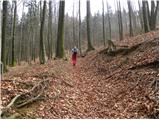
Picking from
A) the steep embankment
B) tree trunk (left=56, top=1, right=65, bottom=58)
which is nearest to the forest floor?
the steep embankment

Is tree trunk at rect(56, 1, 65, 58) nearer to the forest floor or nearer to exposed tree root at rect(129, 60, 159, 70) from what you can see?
the forest floor

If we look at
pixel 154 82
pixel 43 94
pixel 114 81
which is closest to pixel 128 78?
pixel 114 81

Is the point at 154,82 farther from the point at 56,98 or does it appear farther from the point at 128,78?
the point at 56,98

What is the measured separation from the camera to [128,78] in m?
11.7

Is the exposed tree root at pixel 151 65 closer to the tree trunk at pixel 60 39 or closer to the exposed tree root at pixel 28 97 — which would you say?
the exposed tree root at pixel 28 97

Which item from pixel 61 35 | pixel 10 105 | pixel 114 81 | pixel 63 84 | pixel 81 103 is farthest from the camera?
pixel 61 35

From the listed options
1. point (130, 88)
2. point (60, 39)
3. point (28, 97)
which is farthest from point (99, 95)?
point (60, 39)

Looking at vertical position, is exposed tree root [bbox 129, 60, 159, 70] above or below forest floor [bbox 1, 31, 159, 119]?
above

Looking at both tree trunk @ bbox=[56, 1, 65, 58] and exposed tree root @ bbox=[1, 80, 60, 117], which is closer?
exposed tree root @ bbox=[1, 80, 60, 117]

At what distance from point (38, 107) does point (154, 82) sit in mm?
4020

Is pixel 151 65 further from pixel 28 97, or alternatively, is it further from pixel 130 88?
pixel 28 97

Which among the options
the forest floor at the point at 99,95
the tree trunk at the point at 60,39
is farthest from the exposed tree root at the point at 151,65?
the tree trunk at the point at 60,39

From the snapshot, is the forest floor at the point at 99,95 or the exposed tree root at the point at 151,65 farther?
the exposed tree root at the point at 151,65

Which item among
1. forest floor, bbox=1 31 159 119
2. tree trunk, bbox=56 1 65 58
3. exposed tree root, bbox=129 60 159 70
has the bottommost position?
forest floor, bbox=1 31 159 119
